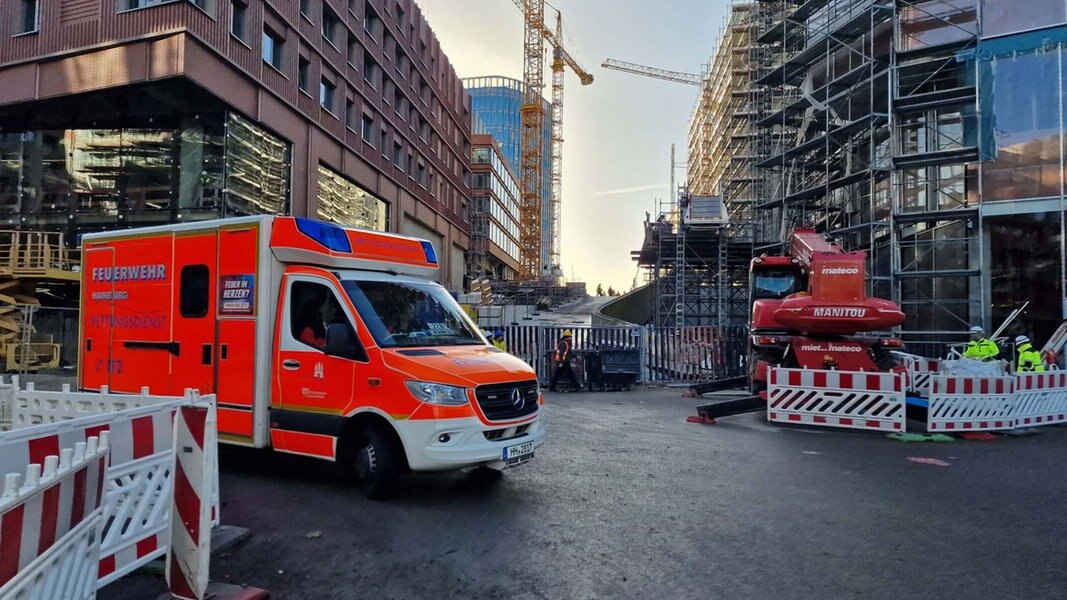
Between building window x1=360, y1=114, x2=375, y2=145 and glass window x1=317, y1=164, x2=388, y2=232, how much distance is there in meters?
2.73

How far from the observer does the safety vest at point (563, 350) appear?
53.3 feet

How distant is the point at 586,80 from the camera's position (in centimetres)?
8975

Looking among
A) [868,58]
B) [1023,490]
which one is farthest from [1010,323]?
[1023,490]

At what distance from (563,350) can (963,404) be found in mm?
8642

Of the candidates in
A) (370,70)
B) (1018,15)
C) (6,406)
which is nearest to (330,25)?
(370,70)

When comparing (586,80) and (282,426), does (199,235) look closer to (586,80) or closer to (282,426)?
(282,426)

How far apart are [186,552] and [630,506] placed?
3720 millimetres

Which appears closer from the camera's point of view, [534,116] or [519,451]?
[519,451]

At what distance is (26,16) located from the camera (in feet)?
67.9

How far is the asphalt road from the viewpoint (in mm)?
4164

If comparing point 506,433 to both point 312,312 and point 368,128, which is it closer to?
point 312,312

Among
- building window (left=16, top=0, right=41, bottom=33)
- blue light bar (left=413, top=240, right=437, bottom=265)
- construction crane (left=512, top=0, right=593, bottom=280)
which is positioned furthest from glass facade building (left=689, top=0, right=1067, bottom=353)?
construction crane (left=512, top=0, right=593, bottom=280)

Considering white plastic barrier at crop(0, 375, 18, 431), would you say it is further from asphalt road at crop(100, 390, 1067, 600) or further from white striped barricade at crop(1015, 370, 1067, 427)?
white striped barricade at crop(1015, 370, 1067, 427)

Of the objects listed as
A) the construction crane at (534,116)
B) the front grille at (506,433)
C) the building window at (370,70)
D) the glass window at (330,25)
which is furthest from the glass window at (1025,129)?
the construction crane at (534,116)
